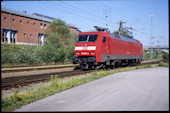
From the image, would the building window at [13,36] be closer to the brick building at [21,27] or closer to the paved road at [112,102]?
the brick building at [21,27]

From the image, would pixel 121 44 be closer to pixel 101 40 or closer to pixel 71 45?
pixel 101 40

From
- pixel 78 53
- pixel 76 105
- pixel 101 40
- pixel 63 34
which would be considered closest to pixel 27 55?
pixel 78 53

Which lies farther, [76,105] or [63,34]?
[63,34]

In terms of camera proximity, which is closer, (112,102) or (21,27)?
(112,102)

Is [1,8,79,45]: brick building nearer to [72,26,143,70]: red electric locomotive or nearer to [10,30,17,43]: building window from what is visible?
[10,30,17,43]: building window

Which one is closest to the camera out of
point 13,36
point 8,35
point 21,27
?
point 8,35

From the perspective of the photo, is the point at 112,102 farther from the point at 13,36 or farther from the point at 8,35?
the point at 13,36

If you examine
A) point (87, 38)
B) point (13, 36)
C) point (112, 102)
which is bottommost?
point (112, 102)

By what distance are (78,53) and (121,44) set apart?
19.0ft

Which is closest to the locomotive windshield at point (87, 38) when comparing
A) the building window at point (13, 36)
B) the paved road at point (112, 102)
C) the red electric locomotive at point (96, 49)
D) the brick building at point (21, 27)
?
the red electric locomotive at point (96, 49)

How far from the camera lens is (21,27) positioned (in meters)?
38.9

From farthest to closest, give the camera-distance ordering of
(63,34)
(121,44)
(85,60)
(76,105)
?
(63,34) < (121,44) < (85,60) < (76,105)

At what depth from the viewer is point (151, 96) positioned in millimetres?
6176

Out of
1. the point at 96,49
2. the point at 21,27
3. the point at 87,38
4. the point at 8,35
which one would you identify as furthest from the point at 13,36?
the point at 96,49
